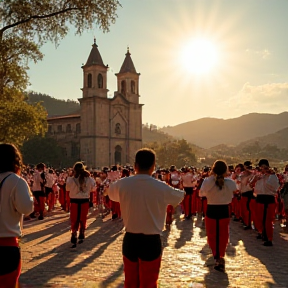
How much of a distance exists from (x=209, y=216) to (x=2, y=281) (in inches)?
184

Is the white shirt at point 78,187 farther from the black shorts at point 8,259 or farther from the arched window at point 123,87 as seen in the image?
the arched window at point 123,87

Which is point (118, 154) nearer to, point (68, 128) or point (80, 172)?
point (68, 128)

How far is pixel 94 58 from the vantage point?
62.7 meters

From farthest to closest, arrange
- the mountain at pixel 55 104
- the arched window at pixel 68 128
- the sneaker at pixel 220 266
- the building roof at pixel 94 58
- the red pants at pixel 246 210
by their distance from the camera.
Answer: the mountain at pixel 55 104 → the arched window at pixel 68 128 → the building roof at pixel 94 58 → the red pants at pixel 246 210 → the sneaker at pixel 220 266

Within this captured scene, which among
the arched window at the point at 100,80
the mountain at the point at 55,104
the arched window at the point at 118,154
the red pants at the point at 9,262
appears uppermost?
the mountain at the point at 55,104

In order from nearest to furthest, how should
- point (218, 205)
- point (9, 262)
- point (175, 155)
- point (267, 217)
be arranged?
point (9, 262) → point (218, 205) → point (267, 217) → point (175, 155)

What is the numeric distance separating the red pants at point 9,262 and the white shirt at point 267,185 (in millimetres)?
7315

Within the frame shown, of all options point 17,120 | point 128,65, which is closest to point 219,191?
point 17,120

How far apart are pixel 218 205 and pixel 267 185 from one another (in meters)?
2.90

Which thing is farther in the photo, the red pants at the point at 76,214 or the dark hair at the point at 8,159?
the red pants at the point at 76,214

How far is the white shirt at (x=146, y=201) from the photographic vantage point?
4.52 metres

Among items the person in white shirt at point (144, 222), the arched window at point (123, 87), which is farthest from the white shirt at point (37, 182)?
the arched window at point (123, 87)

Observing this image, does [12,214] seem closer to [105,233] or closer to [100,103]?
[105,233]

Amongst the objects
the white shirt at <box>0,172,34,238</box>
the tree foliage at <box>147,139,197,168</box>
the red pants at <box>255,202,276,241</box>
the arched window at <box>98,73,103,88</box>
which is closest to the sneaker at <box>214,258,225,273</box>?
the red pants at <box>255,202,276,241</box>
